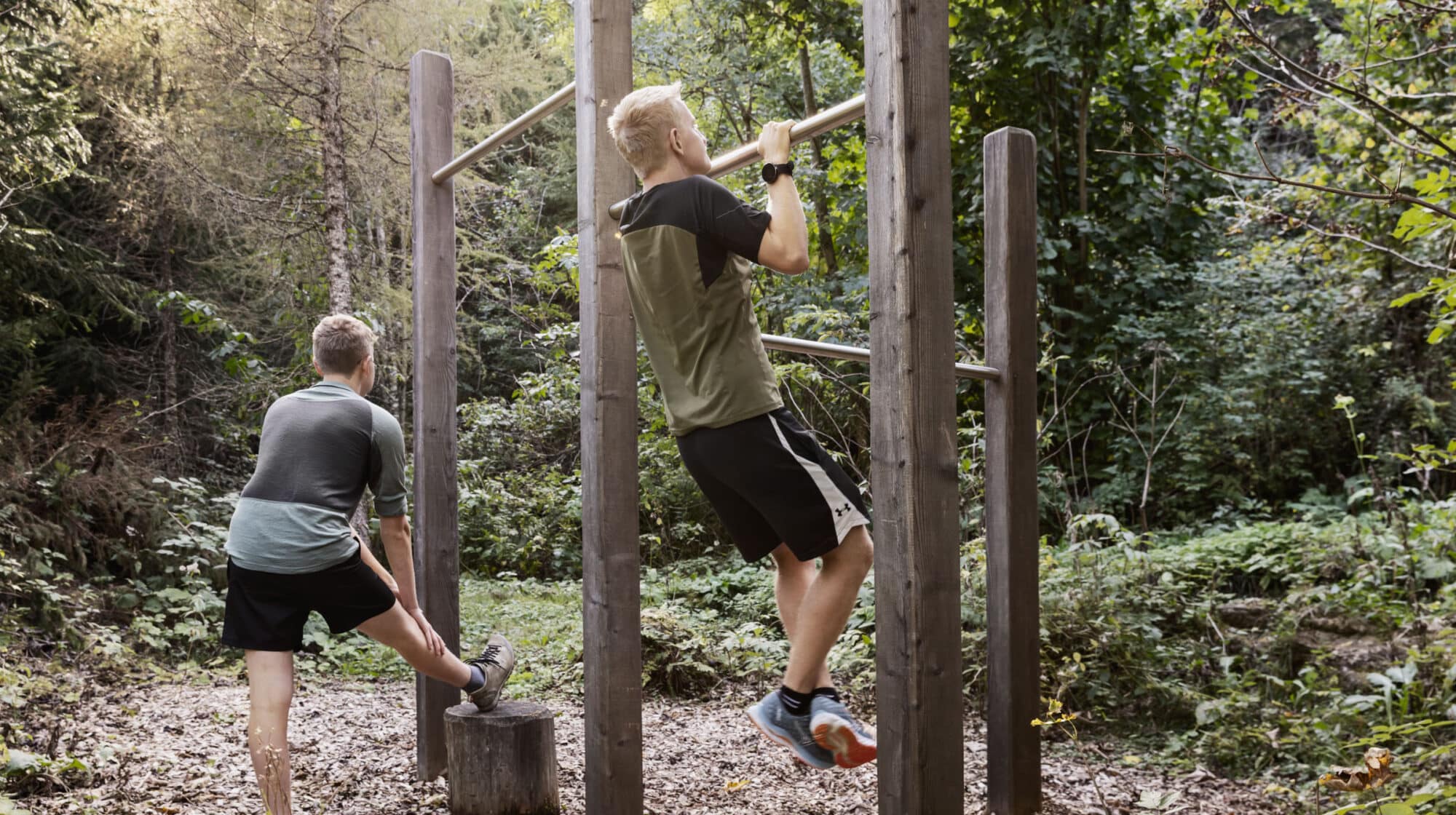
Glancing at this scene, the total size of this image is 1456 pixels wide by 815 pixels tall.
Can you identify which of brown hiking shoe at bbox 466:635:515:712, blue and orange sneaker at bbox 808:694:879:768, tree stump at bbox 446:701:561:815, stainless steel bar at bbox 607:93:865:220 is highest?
stainless steel bar at bbox 607:93:865:220

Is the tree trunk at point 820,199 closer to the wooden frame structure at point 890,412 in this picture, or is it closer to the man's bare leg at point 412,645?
the wooden frame structure at point 890,412

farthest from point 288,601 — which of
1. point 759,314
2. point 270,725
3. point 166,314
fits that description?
point 166,314

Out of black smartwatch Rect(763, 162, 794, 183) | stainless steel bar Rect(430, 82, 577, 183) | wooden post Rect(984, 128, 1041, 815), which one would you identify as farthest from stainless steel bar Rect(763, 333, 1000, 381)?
stainless steel bar Rect(430, 82, 577, 183)

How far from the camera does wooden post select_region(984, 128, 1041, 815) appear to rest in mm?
3609

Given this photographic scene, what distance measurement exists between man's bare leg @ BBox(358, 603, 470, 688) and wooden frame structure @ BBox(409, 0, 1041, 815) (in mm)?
401

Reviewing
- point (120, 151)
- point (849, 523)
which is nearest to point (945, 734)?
point (849, 523)

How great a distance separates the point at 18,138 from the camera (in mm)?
7074

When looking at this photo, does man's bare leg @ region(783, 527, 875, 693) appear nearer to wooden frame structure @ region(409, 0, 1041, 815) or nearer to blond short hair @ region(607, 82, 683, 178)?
wooden frame structure @ region(409, 0, 1041, 815)

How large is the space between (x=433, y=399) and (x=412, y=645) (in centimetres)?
96

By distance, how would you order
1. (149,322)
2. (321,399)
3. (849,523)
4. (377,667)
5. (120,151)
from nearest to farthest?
(849,523)
(321,399)
(377,667)
(120,151)
(149,322)

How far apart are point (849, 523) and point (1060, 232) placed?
7.61 metres

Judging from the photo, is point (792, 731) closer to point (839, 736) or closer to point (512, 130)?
point (839, 736)

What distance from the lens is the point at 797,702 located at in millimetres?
2453

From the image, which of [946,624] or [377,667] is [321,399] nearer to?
[946,624]
